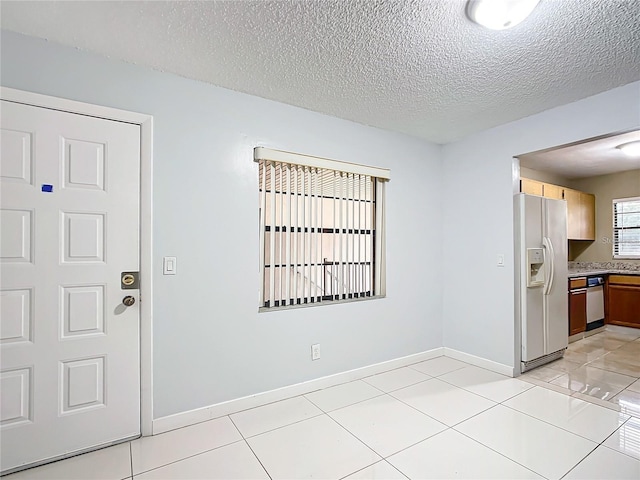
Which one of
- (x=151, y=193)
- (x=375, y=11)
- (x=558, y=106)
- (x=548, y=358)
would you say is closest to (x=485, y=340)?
(x=548, y=358)

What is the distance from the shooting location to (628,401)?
2.64 m

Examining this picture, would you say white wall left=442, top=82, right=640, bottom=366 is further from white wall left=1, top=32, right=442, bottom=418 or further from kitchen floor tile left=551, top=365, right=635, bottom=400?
white wall left=1, top=32, right=442, bottom=418

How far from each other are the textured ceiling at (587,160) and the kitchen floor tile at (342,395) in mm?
2995

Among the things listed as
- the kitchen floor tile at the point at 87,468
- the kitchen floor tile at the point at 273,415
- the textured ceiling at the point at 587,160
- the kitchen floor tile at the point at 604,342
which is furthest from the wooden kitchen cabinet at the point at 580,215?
the kitchen floor tile at the point at 87,468

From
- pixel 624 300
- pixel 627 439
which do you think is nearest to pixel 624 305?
pixel 624 300

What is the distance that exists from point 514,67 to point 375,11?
1153 millimetres

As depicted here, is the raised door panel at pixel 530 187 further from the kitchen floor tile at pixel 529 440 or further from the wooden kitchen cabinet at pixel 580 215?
the kitchen floor tile at pixel 529 440

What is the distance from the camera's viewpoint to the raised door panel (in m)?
4.02

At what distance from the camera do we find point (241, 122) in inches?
102

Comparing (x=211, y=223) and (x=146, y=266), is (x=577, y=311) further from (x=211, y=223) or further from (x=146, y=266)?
(x=146, y=266)

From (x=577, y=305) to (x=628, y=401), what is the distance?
2.05 meters

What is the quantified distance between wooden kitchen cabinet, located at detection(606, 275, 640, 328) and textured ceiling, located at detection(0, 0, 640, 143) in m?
3.75

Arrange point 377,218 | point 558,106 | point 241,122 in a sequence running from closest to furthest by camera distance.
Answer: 1. point 241,122
2. point 558,106
3. point 377,218

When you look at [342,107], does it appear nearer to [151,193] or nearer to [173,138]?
[173,138]
